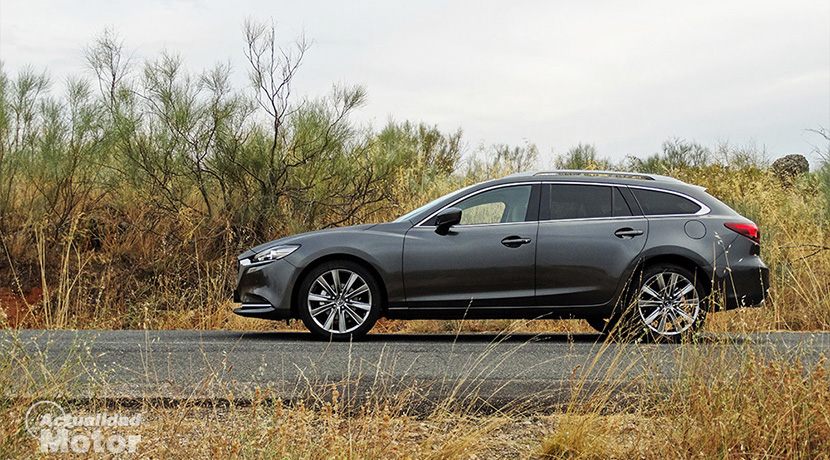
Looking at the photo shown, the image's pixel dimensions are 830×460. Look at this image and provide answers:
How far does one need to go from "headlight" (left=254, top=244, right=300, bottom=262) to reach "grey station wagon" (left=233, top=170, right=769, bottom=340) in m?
0.01

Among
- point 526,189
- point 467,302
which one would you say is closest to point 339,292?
point 467,302

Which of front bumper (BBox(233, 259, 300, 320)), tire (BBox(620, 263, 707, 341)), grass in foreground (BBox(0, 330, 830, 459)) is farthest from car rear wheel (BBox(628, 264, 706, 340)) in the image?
grass in foreground (BBox(0, 330, 830, 459))

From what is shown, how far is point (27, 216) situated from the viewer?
700 inches

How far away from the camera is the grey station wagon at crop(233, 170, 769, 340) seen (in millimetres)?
9930

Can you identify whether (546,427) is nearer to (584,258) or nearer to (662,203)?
(584,258)

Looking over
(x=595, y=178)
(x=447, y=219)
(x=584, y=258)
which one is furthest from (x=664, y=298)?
(x=447, y=219)

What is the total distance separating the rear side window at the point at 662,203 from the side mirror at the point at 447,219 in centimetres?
203

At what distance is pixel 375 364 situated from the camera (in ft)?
27.1

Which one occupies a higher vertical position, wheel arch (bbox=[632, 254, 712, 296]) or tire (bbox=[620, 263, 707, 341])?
wheel arch (bbox=[632, 254, 712, 296])

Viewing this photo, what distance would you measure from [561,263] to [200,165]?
31.2 ft

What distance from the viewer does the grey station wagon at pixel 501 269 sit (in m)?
→ 9.93

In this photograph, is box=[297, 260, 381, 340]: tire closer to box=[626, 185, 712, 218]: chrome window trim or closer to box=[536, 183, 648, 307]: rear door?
box=[536, 183, 648, 307]: rear door

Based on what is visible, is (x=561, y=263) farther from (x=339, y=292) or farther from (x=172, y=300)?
(x=172, y=300)

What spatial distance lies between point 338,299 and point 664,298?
3.44 metres
